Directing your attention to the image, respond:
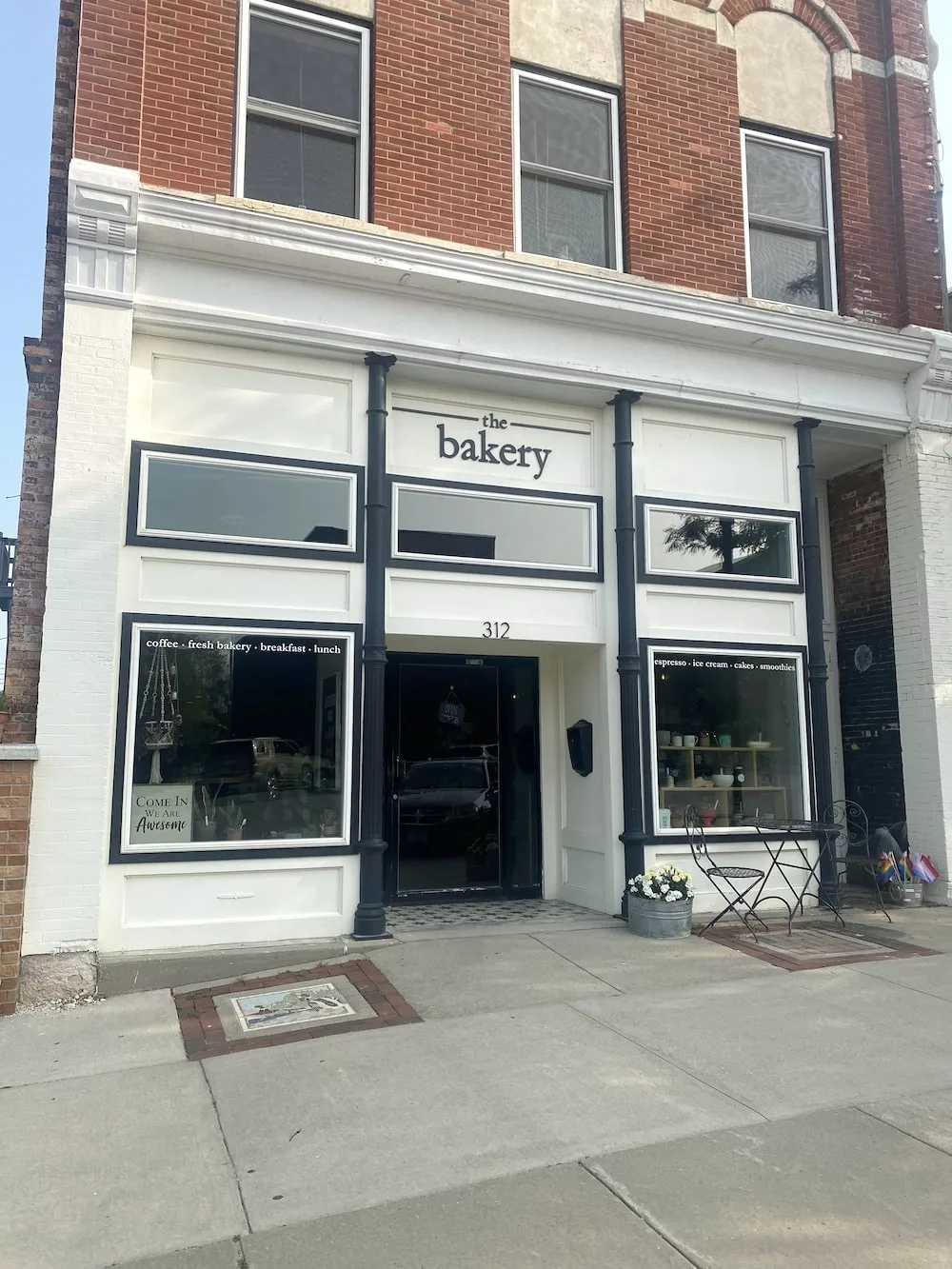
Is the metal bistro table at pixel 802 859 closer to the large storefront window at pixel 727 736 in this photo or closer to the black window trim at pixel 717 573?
the large storefront window at pixel 727 736

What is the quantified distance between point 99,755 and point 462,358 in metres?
4.20

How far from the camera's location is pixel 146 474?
22.7ft

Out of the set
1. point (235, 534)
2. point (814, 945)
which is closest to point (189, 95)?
point (235, 534)

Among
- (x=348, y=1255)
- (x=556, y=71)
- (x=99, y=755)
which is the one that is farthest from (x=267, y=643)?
(x=556, y=71)

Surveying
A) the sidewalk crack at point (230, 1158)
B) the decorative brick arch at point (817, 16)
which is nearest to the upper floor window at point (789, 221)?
the decorative brick arch at point (817, 16)

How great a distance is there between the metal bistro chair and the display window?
211 cm

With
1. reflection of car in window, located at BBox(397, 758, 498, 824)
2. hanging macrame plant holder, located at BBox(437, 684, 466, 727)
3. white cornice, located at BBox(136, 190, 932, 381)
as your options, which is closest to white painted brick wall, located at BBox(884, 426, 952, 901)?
white cornice, located at BBox(136, 190, 932, 381)

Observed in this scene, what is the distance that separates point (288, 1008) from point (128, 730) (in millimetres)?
2297

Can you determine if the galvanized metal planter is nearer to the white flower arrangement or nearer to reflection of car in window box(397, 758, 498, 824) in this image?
the white flower arrangement

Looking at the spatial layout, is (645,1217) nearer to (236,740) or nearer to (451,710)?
(236,740)

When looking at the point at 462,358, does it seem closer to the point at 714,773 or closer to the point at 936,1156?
the point at 714,773

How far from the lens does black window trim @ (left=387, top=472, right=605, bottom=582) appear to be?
7617mm

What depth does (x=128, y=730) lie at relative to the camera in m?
6.62

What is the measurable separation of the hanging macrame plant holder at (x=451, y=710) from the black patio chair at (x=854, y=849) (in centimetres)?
338
